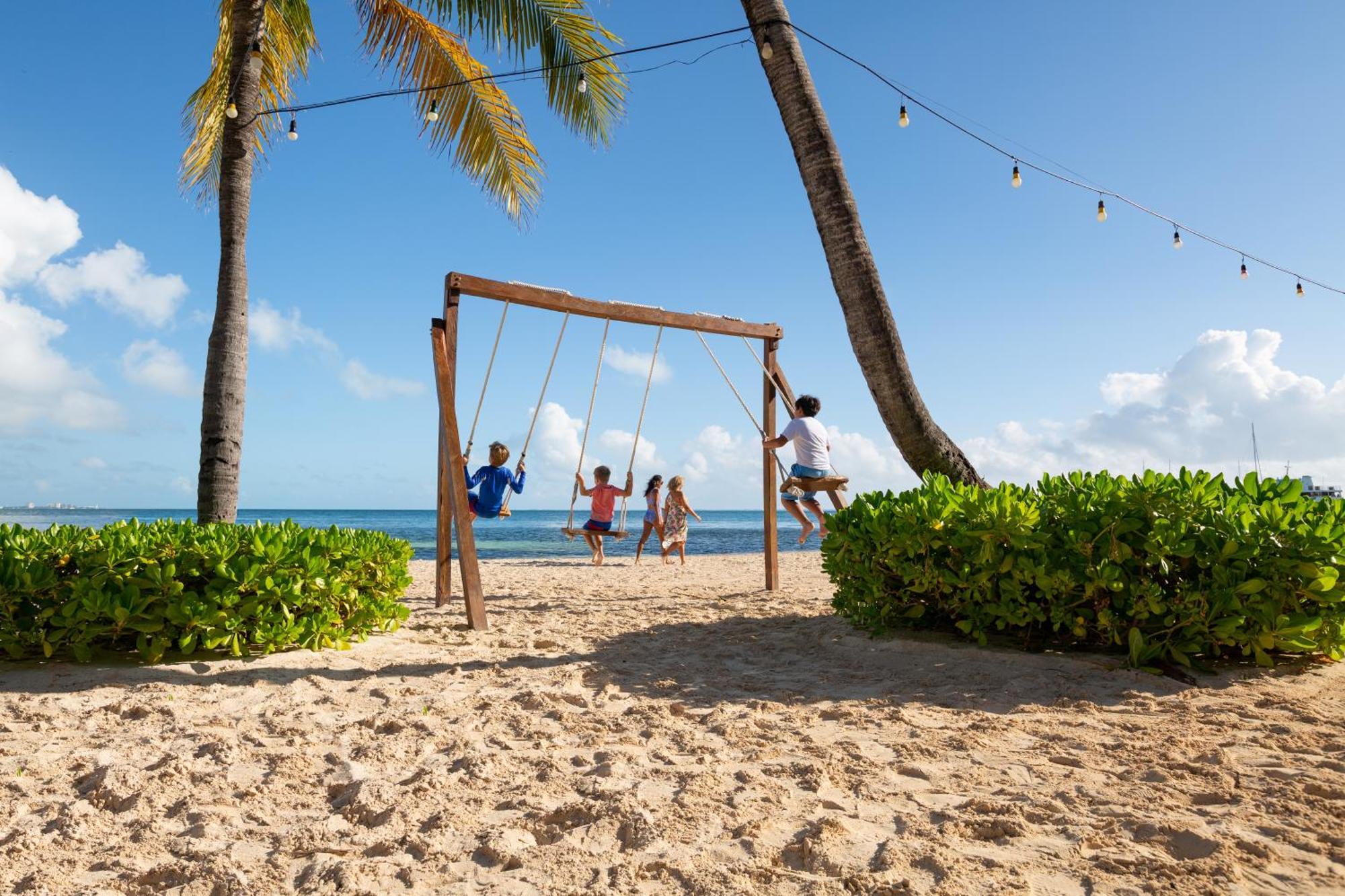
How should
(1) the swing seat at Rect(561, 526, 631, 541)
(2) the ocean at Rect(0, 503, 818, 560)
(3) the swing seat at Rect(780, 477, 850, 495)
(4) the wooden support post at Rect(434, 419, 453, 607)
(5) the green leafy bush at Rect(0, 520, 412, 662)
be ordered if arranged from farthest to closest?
(2) the ocean at Rect(0, 503, 818, 560) → (1) the swing seat at Rect(561, 526, 631, 541) → (3) the swing seat at Rect(780, 477, 850, 495) → (4) the wooden support post at Rect(434, 419, 453, 607) → (5) the green leafy bush at Rect(0, 520, 412, 662)

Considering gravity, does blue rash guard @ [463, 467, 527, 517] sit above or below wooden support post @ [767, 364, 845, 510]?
below

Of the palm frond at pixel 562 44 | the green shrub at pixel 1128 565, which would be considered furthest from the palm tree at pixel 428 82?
the green shrub at pixel 1128 565

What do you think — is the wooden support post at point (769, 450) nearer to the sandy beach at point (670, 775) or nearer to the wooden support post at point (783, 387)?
the wooden support post at point (783, 387)

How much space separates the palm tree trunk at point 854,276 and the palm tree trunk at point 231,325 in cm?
513

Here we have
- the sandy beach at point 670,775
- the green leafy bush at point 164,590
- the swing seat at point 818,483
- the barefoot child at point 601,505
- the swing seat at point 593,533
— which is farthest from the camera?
the barefoot child at point 601,505

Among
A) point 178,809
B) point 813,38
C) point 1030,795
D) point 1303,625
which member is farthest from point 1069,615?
point 813,38

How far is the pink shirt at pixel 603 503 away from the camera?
12125 millimetres

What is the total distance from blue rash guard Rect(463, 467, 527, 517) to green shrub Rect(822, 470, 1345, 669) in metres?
4.53

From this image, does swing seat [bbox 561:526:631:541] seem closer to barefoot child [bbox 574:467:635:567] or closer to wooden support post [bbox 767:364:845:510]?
barefoot child [bbox 574:467:635:567]

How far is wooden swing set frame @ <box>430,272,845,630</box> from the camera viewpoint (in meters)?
6.99

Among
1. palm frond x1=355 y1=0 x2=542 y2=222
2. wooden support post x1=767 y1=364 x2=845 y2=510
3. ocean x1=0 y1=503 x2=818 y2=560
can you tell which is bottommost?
ocean x1=0 y1=503 x2=818 y2=560

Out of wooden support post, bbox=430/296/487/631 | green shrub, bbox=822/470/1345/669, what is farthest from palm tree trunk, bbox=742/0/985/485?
wooden support post, bbox=430/296/487/631

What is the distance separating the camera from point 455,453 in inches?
282

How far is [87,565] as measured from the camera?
5.19 metres
